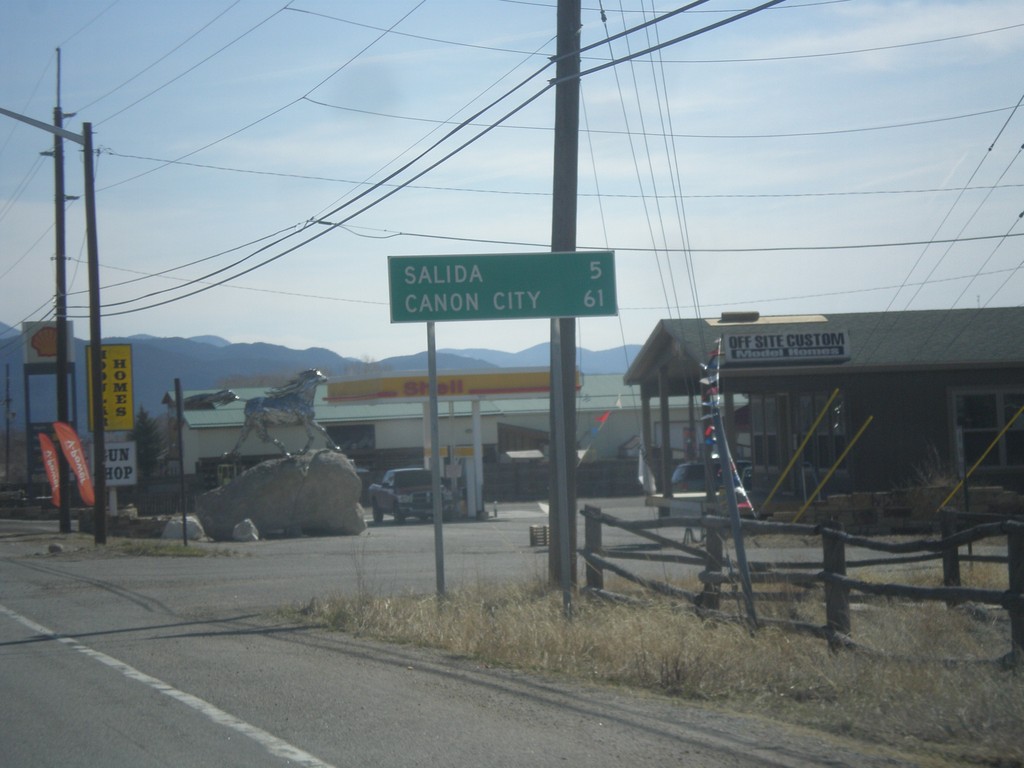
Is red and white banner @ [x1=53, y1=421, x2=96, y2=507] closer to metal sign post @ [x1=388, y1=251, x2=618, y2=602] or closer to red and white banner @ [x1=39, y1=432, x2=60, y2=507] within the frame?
red and white banner @ [x1=39, y1=432, x2=60, y2=507]

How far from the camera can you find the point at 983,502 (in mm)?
22359

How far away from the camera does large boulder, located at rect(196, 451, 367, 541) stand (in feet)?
89.8

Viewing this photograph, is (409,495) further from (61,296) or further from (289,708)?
(289,708)

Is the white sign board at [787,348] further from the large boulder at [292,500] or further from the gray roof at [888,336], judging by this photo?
the large boulder at [292,500]

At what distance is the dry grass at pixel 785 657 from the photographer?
6.58 m

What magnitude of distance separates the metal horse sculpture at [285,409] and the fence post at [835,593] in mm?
21232

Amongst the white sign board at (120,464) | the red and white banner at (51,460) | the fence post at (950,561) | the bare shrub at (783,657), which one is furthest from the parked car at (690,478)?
the red and white banner at (51,460)

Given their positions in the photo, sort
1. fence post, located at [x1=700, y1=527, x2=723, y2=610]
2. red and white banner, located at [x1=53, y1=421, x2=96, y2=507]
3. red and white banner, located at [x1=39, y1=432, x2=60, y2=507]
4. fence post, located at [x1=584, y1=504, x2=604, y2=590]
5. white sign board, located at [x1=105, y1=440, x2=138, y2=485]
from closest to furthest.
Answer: fence post, located at [x1=700, y1=527, x2=723, y2=610] < fence post, located at [x1=584, y1=504, x2=604, y2=590] < white sign board, located at [x1=105, y1=440, x2=138, y2=485] < red and white banner, located at [x1=53, y1=421, x2=96, y2=507] < red and white banner, located at [x1=39, y1=432, x2=60, y2=507]

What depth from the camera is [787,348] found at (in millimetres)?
25344

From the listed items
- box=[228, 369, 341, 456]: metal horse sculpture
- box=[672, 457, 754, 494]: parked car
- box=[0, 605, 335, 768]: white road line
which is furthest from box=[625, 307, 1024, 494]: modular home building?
box=[0, 605, 335, 768]: white road line

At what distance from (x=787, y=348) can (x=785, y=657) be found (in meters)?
17.6

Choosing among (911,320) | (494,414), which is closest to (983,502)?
(911,320)

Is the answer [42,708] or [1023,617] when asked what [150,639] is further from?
[1023,617]

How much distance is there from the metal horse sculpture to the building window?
1606 centimetres
